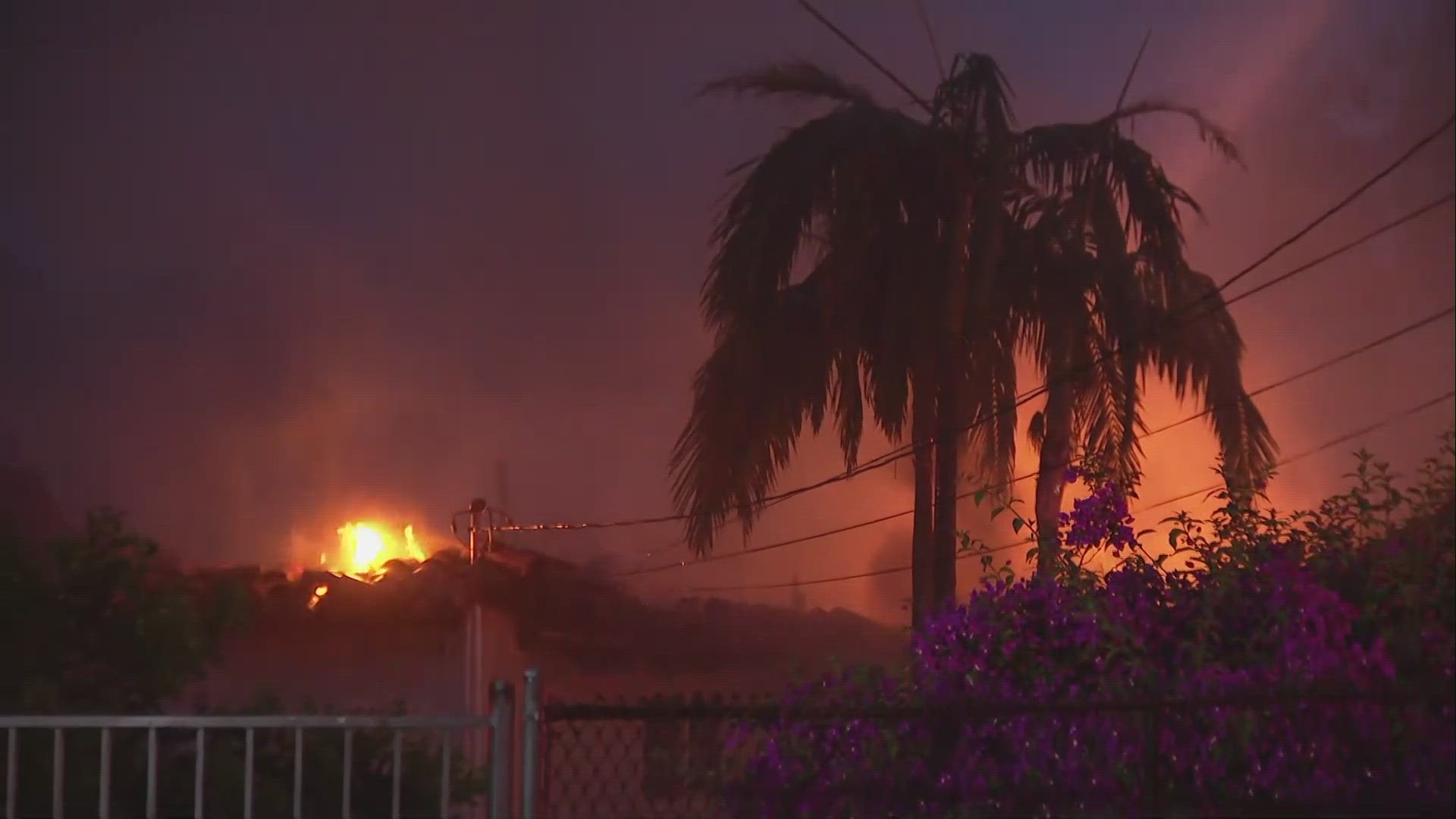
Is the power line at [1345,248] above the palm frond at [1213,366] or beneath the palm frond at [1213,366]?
above

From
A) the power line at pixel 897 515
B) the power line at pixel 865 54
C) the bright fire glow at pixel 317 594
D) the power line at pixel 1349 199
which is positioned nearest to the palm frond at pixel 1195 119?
the power line at pixel 1349 199

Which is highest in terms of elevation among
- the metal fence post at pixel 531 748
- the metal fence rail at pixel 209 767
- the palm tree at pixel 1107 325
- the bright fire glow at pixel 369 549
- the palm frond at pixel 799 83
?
the palm frond at pixel 799 83

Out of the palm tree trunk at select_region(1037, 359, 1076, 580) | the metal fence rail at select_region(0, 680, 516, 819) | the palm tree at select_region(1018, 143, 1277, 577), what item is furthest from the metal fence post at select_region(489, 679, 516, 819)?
the palm tree trunk at select_region(1037, 359, 1076, 580)

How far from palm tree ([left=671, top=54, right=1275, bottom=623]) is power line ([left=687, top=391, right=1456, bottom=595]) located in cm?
16

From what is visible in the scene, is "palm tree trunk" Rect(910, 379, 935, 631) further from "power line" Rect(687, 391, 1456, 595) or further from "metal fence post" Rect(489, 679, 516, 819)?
"metal fence post" Rect(489, 679, 516, 819)

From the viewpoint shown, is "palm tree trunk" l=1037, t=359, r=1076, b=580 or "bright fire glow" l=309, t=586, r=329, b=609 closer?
"bright fire glow" l=309, t=586, r=329, b=609

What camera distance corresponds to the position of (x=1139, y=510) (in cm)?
526

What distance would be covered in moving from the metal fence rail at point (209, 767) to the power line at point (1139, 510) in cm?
177

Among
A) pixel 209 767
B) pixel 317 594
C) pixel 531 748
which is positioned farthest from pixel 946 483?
pixel 209 767

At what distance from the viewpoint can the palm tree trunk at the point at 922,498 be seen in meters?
5.27

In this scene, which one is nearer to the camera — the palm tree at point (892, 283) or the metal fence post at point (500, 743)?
the metal fence post at point (500, 743)

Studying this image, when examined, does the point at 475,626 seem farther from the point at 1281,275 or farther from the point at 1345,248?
the point at 1345,248

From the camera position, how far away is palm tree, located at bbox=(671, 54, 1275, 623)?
530 centimetres

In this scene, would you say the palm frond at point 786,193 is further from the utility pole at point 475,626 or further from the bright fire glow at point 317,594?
the bright fire glow at point 317,594
